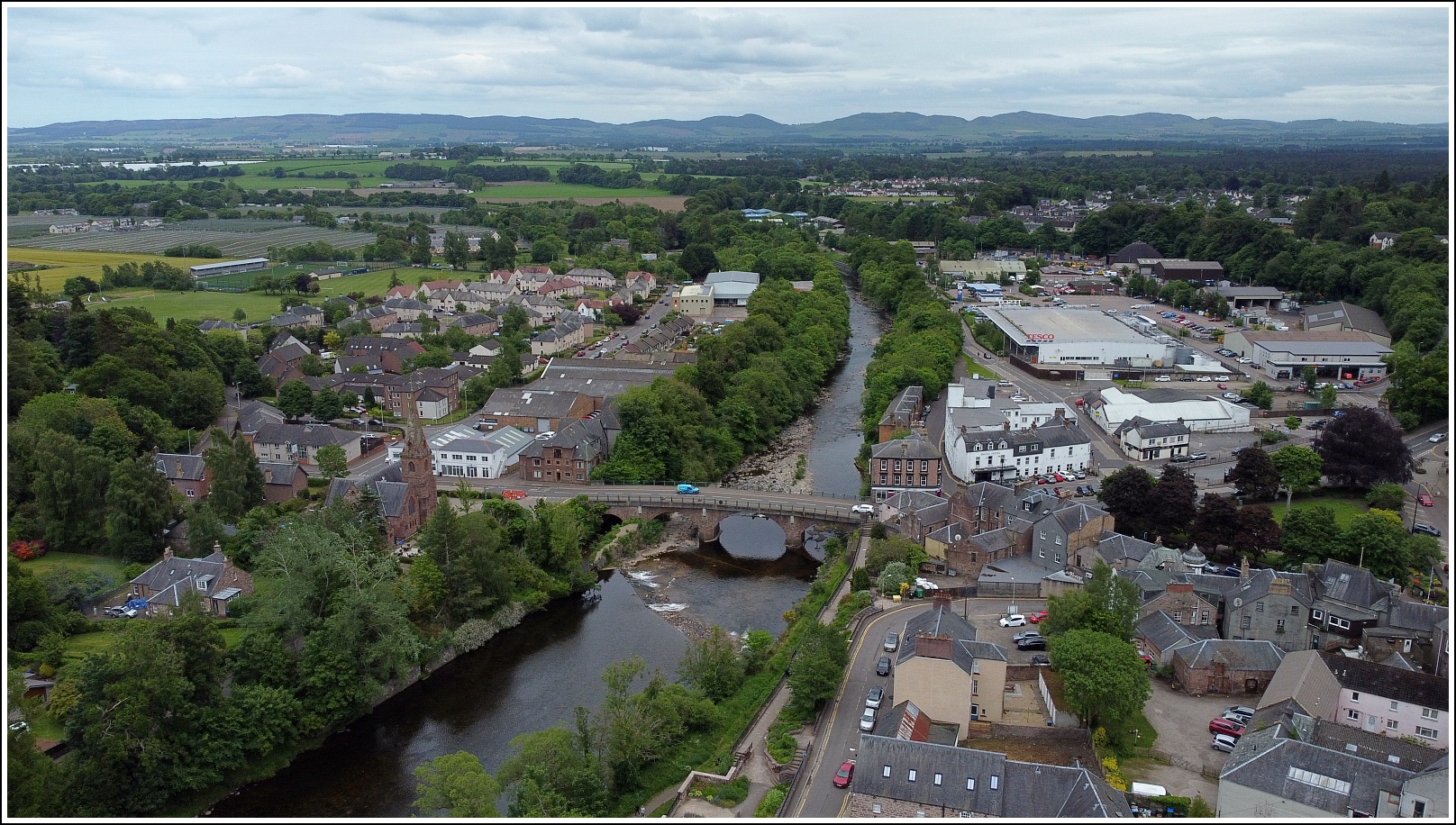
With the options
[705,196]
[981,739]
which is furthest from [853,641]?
[705,196]

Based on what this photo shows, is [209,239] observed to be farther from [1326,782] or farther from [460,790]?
[1326,782]

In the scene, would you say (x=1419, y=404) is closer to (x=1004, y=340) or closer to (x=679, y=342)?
(x=1004, y=340)

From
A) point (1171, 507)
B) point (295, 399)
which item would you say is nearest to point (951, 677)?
point (1171, 507)

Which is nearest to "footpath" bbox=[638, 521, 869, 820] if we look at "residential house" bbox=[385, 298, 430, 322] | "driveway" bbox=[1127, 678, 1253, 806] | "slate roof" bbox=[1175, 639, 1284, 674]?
"driveway" bbox=[1127, 678, 1253, 806]

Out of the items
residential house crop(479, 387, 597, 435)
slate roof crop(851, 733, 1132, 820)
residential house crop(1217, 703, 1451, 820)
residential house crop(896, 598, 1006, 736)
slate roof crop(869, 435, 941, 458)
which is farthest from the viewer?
residential house crop(479, 387, 597, 435)

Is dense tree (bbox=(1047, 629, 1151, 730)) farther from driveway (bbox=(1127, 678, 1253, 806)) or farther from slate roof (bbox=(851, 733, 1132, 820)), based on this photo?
slate roof (bbox=(851, 733, 1132, 820))

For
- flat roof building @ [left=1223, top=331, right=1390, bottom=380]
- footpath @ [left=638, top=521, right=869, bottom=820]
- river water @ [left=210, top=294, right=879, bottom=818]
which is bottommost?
river water @ [left=210, top=294, right=879, bottom=818]

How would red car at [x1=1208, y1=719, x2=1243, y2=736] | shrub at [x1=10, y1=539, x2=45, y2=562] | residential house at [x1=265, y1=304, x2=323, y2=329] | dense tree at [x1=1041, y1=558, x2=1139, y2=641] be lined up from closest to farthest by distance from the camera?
red car at [x1=1208, y1=719, x2=1243, y2=736] < dense tree at [x1=1041, y1=558, x2=1139, y2=641] < shrub at [x1=10, y1=539, x2=45, y2=562] < residential house at [x1=265, y1=304, x2=323, y2=329]

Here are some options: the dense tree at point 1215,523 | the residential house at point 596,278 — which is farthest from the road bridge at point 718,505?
the residential house at point 596,278
